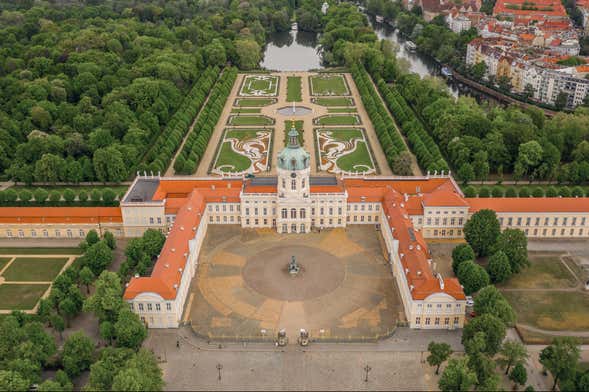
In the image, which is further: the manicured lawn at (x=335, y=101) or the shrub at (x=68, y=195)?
the manicured lawn at (x=335, y=101)

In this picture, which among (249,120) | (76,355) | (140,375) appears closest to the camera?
(140,375)

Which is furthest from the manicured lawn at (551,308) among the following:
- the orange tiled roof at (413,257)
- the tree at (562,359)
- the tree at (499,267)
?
the orange tiled roof at (413,257)

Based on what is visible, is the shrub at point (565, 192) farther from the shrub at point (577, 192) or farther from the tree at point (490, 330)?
the tree at point (490, 330)

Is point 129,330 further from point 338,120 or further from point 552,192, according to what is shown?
point 338,120

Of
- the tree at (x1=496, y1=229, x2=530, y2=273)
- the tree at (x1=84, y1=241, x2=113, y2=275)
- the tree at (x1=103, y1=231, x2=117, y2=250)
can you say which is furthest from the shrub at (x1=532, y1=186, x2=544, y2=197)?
the tree at (x1=84, y1=241, x2=113, y2=275)

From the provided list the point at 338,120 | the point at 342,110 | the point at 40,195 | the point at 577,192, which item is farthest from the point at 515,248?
the point at 342,110

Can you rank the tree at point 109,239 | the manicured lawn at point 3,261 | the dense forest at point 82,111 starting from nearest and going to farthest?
the manicured lawn at point 3,261
the tree at point 109,239
the dense forest at point 82,111
